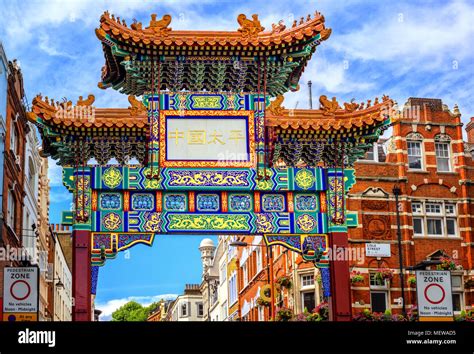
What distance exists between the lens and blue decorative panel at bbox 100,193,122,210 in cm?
2314

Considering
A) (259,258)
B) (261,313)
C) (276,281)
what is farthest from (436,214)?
(261,313)

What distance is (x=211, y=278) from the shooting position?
7438 cm

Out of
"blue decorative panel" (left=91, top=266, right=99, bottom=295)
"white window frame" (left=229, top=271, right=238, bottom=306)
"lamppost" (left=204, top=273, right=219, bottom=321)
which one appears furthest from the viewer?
"lamppost" (left=204, top=273, right=219, bottom=321)

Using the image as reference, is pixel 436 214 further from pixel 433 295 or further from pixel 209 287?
pixel 209 287

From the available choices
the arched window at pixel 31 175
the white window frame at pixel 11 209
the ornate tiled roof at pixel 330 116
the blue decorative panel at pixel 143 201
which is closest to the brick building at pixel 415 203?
the arched window at pixel 31 175

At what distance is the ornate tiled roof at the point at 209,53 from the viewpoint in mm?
23234

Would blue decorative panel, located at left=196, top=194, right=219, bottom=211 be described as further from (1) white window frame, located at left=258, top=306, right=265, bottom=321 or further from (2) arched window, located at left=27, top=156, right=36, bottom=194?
(1) white window frame, located at left=258, top=306, right=265, bottom=321

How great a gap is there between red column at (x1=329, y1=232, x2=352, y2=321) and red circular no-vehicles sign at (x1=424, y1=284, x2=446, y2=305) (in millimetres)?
2112

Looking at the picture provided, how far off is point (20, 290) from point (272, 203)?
6711mm

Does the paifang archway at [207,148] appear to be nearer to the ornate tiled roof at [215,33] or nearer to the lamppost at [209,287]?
the ornate tiled roof at [215,33]

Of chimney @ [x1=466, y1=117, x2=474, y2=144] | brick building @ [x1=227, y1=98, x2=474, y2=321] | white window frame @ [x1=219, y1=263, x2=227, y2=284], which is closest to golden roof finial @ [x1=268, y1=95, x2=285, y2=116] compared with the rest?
brick building @ [x1=227, y1=98, x2=474, y2=321]
